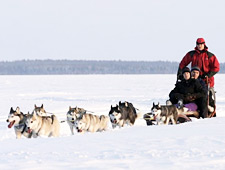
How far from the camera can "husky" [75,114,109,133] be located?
31.0 ft

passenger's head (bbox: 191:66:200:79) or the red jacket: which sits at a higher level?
the red jacket

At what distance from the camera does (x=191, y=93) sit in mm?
9117

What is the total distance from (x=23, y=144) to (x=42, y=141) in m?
0.25

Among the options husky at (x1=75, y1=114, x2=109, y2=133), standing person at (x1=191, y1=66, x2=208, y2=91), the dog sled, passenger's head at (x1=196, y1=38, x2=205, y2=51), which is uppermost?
passenger's head at (x1=196, y1=38, x2=205, y2=51)

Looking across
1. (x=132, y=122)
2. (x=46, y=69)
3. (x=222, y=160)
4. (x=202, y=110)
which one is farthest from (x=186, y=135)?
(x=46, y=69)

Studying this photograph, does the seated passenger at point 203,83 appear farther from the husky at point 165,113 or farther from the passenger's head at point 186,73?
the husky at point 165,113

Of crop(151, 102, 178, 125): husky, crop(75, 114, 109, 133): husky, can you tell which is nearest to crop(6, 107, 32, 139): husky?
crop(75, 114, 109, 133): husky

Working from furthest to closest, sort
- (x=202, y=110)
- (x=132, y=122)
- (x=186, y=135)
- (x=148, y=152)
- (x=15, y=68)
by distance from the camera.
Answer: (x=15, y=68)
(x=132, y=122)
(x=202, y=110)
(x=186, y=135)
(x=148, y=152)

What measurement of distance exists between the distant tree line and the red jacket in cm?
10548

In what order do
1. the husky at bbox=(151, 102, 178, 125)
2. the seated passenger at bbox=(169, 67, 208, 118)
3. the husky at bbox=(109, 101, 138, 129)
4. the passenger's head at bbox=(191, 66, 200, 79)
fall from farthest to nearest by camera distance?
1. the husky at bbox=(109, 101, 138, 129)
2. the passenger's head at bbox=(191, 66, 200, 79)
3. the seated passenger at bbox=(169, 67, 208, 118)
4. the husky at bbox=(151, 102, 178, 125)

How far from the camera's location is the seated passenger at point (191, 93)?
905 cm

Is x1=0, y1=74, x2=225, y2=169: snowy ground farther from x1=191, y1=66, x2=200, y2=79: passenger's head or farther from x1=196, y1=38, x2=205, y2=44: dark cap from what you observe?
x1=196, y1=38, x2=205, y2=44: dark cap

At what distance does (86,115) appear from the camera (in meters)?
9.63

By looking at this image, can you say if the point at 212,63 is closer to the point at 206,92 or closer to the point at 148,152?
the point at 206,92
